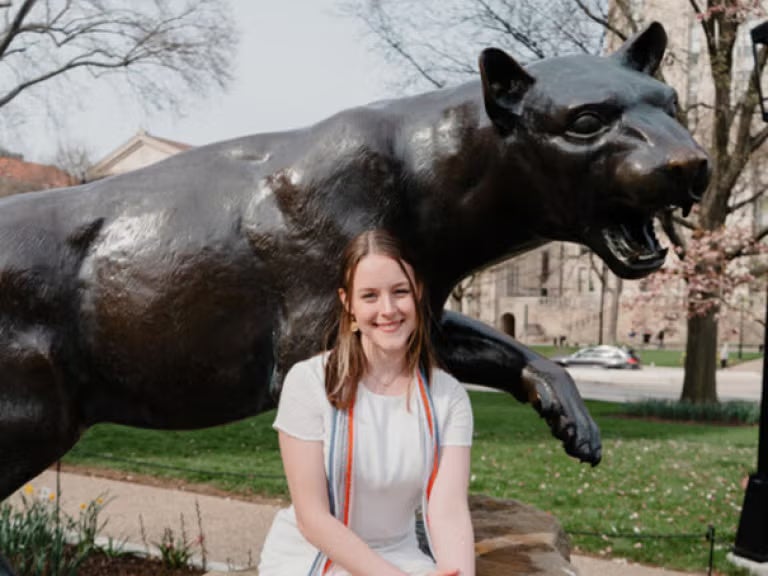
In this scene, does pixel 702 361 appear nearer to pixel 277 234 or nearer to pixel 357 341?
pixel 277 234

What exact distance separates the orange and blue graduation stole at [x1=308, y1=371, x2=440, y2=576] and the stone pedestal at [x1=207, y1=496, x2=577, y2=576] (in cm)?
91

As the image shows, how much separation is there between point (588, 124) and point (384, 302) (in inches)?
29.4

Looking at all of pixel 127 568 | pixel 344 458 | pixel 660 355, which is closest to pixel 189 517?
pixel 127 568

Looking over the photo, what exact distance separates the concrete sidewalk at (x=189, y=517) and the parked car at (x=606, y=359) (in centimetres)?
2647

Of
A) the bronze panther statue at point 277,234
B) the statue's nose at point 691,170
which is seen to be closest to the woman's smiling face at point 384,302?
the bronze panther statue at point 277,234

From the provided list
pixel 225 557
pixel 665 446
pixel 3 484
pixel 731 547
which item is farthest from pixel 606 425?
pixel 3 484

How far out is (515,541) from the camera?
2.92 meters

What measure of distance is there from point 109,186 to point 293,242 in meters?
0.68

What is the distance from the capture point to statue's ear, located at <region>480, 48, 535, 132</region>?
205cm

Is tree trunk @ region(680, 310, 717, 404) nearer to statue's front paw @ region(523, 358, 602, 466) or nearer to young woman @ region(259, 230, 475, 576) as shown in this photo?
statue's front paw @ region(523, 358, 602, 466)

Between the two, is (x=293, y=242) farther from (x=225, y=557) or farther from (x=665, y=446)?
(x=665, y=446)

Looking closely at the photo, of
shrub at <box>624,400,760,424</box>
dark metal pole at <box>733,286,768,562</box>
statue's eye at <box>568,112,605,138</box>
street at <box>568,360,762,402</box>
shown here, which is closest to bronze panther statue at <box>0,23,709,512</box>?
statue's eye at <box>568,112,605,138</box>

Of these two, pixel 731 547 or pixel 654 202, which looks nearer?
pixel 654 202

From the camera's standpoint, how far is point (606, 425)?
12602 millimetres
